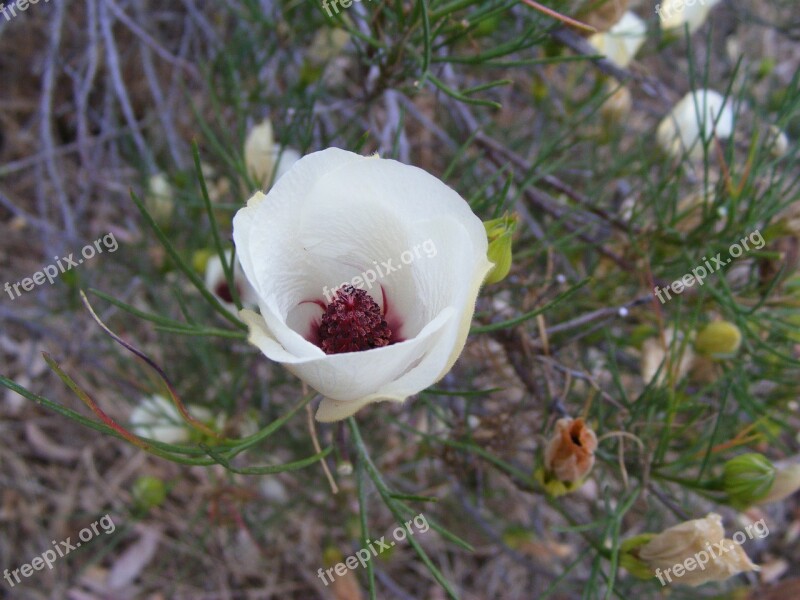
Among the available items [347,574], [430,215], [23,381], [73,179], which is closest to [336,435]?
[430,215]

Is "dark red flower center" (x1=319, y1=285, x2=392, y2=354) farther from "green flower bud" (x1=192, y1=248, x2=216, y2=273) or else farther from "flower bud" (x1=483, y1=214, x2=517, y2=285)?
"green flower bud" (x1=192, y1=248, x2=216, y2=273)

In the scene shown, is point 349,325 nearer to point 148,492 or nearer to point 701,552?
point 701,552

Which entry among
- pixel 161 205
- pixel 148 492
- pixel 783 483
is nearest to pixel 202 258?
pixel 161 205

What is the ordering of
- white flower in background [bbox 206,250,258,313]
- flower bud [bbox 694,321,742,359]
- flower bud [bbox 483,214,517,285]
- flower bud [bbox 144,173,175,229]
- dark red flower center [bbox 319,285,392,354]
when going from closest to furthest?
1. flower bud [bbox 483,214,517,285]
2. dark red flower center [bbox 319,285,392,354]
3. flower bud [bbox 694,321,742,359]
4. white flower in background [bbox 206,250,258,313]
5. flower bud [bbox 144,173,175,229]

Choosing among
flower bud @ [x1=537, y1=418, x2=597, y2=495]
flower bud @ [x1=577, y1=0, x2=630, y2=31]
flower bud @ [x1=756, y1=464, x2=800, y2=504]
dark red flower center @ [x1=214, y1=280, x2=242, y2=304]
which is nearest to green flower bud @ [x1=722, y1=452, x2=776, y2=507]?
flower bud @ [x1=756, y1=464, x2=800, y2=504]

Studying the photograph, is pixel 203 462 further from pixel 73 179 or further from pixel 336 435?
pixel 73 179

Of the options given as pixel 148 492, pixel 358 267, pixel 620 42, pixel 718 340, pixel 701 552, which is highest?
pixel 620 42

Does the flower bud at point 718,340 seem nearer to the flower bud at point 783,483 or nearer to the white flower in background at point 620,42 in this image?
the flower bud at point 783,483
